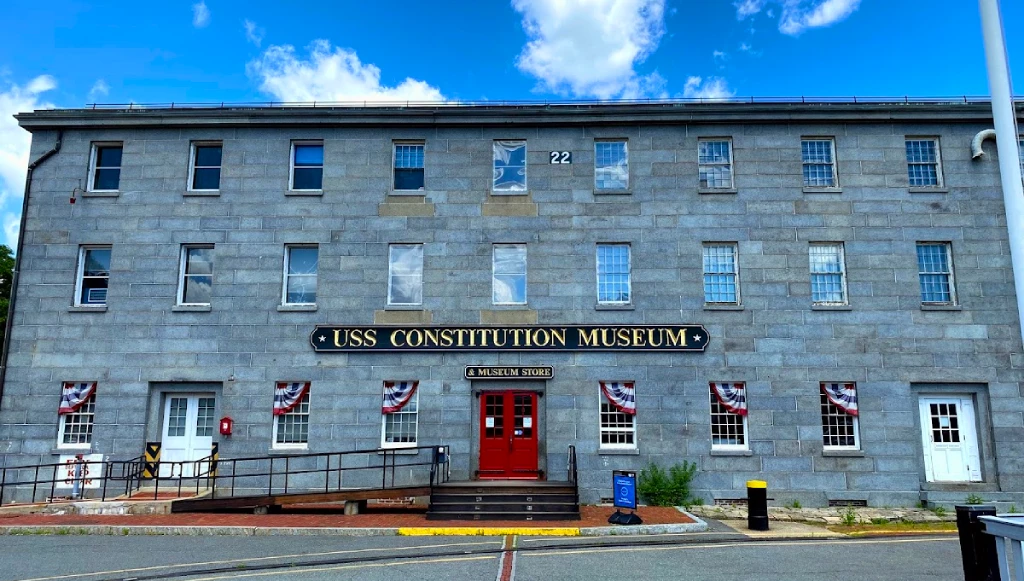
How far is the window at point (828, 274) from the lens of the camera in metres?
17.8

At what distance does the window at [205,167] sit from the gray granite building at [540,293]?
0.09 metres

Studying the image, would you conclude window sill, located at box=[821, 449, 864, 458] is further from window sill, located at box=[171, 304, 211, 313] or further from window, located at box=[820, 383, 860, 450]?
window sill, located at box=[171, 304, 211, 313]

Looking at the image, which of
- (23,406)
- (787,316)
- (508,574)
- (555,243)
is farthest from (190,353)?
(787,316)

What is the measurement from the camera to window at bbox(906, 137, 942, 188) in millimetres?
18312

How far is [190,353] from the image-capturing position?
58.2ft

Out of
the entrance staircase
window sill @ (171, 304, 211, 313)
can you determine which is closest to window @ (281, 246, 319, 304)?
window sill @ (171, 304, 211, 313)

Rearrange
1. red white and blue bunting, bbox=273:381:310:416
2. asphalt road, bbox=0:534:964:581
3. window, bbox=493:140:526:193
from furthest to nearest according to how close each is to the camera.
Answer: window, bbox=493:140:526:193, red white and blue bunting, bbox=273:381:310:416, asphalt road, bbox=0:534:964:581

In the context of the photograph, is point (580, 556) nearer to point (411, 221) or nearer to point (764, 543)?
point (764, 543)

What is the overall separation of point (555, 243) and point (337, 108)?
732 centimetres

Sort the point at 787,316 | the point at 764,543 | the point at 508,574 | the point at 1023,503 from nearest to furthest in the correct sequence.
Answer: the point at 508,574
the point at 764,543
the point at 1023,503
the point at 787,316

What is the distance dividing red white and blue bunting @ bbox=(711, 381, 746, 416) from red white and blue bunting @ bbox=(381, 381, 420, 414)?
26.3ft

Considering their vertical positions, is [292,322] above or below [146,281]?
below

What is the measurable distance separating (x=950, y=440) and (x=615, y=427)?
880cm

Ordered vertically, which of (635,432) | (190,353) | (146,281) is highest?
(146,281)
